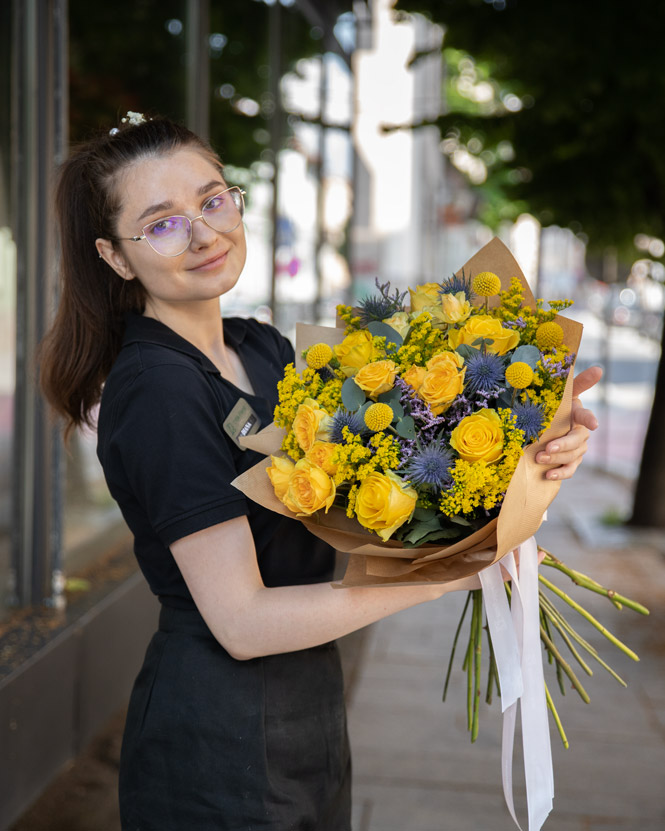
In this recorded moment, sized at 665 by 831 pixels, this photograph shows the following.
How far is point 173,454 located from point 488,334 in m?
0.56

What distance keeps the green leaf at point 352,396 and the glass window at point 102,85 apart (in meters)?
2.59

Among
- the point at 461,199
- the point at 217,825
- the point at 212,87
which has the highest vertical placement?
the point at 461,199

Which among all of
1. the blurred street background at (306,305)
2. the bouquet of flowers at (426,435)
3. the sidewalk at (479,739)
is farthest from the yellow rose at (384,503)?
the sidewalk at (479,739)

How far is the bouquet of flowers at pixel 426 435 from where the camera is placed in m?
1.52

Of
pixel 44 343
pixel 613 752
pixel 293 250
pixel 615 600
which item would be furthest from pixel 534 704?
pixel 293 250

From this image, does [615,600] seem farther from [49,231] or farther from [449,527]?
[49,231]

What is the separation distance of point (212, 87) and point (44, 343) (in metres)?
4.34

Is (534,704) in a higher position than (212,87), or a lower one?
lower

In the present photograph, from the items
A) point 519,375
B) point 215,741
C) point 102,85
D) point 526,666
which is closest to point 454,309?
point 519,375

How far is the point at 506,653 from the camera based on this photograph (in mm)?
1793

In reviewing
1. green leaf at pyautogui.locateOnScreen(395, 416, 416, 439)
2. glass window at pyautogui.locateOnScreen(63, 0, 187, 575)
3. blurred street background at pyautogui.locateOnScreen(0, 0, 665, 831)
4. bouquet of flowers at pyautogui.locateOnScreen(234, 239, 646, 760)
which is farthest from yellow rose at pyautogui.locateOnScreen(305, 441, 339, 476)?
glass window at pyautogui.locateOnScreen(63, 0, 187, 575)

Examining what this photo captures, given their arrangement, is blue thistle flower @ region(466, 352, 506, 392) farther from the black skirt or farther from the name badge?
the black skirt

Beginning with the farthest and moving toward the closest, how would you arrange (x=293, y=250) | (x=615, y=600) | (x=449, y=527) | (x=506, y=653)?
Answer: (x=293, y=250) < (x=615, y=600) < (x=506, y=653) < (x=449, y=527)

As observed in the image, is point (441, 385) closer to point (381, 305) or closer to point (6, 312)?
point (381, 305)
